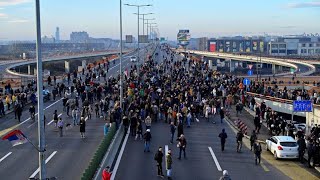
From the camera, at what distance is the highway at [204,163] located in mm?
20516

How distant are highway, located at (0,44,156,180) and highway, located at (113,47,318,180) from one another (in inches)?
71.4

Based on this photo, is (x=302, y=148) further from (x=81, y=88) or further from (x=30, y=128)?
(x=81, y=88)

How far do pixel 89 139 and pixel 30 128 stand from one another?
5270 millimetres

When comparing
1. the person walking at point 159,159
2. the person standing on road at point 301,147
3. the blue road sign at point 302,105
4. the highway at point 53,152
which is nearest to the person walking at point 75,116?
the highway at point 53,152

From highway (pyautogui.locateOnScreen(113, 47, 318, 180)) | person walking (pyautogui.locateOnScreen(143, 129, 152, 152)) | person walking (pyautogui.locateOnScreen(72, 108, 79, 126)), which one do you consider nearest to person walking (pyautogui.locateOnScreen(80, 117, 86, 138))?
highway (pyautogui.locateOnScreen(113, 47, 318, 180))

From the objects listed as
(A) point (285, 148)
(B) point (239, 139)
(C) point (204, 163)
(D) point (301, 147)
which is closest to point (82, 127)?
(C) point (204, 163)

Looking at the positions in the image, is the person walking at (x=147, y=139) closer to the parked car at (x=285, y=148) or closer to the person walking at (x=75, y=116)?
the parked car at (x=285, y=148)

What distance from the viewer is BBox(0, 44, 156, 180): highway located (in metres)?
20.4

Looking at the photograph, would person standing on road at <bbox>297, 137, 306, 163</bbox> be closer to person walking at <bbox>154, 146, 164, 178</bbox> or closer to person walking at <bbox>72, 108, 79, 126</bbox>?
person walking at <bbox>154, 146, 164, 178</bbox>

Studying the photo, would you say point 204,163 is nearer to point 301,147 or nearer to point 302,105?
point 301,147

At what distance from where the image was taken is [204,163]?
73.9 feet

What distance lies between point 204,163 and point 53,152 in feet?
23.8

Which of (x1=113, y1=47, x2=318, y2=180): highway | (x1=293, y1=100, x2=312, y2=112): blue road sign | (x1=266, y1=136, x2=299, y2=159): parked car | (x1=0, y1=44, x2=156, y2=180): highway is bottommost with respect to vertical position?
(x1=113, y1=47, x2=318, y2=180): highway

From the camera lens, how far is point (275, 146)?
2378cm
